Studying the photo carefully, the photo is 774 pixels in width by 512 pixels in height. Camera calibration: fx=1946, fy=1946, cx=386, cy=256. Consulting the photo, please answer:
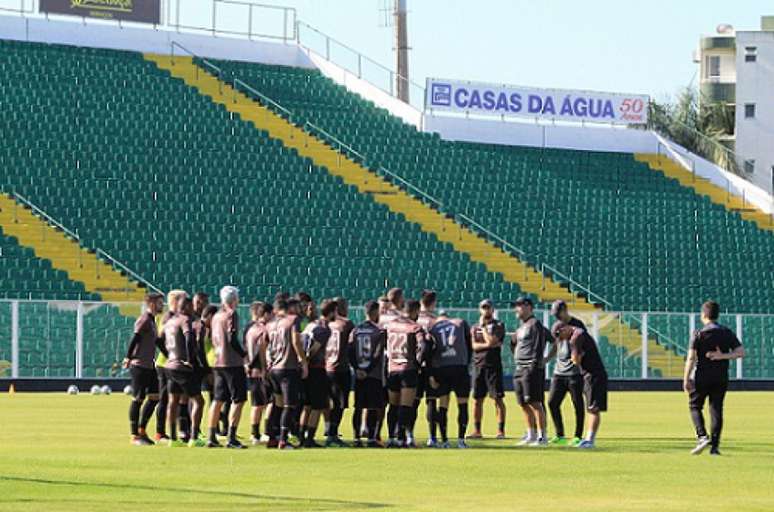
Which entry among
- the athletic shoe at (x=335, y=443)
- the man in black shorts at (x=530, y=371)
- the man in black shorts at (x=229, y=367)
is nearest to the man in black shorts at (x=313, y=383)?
the athletic shoe at (x=335, y=443)

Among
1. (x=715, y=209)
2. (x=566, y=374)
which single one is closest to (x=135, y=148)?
(x=715, y=209)

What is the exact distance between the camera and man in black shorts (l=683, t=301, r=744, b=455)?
75.9ft

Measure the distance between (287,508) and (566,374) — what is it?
32.2 feet

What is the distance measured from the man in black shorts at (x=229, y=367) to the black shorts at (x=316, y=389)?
2.70ft

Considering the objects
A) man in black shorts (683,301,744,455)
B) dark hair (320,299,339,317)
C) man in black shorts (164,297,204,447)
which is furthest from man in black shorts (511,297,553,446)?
man in black shorts (164,297,204,447)

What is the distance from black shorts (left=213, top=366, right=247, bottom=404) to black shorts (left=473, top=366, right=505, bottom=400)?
4.77 metres

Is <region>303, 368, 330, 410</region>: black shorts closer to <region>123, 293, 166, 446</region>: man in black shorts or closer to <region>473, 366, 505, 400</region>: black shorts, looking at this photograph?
<region>123, 293, 166, 446</region>: man in black shorts

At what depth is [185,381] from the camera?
24500 millimetres

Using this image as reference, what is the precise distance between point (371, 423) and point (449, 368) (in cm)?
124

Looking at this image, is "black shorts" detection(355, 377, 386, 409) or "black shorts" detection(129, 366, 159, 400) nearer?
"black shorts" detection(129, 366, 159, 400)

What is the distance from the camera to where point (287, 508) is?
52.8 ft

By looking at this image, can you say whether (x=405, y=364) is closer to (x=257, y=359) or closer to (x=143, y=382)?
(x=257, y=359)

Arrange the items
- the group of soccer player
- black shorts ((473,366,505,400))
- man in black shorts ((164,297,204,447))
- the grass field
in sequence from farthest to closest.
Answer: black shorts ((473,366,505,400))
man in black shorts ((164,297,204,447))
the group of soccer player
the grass field

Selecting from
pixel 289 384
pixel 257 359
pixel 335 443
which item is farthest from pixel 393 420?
pixel 257 359
